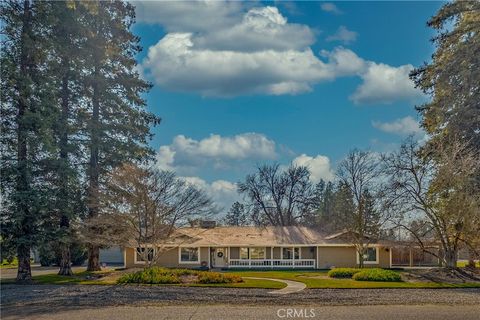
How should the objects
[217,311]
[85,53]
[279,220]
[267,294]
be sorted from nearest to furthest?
[217,311]
[267,294]
[85,53]
[279,220]

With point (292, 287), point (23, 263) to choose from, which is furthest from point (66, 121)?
point (292, 287)

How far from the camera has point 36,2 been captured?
26.5m

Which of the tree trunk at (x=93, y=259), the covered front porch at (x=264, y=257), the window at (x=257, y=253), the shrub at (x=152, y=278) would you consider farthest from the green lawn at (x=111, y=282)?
the window at (x=257, y=253)

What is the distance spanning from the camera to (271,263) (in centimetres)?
3866

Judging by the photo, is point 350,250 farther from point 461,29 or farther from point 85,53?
point 85,53

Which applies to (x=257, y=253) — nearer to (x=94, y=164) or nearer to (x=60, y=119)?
(x=94, y=164)

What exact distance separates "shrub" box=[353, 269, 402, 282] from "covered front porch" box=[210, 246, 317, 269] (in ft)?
40.5

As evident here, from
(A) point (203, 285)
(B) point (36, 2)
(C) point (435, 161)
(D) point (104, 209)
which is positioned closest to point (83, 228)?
(D) point (104, 209)

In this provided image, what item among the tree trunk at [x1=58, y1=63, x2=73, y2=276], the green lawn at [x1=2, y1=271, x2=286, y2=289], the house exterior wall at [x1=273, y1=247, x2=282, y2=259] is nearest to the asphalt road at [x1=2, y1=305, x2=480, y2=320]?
the green lawn at [x1=2, y1=271, x2=286, y2=289]

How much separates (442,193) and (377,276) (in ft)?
18.7

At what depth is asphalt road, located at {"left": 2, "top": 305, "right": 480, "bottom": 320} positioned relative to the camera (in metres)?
15.1

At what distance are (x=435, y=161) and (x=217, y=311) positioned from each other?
17373 millimetres

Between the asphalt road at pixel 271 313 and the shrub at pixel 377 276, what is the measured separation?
807 cm

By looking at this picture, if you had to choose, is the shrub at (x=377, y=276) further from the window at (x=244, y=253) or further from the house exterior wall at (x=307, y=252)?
the window at (x=244, y=253)
